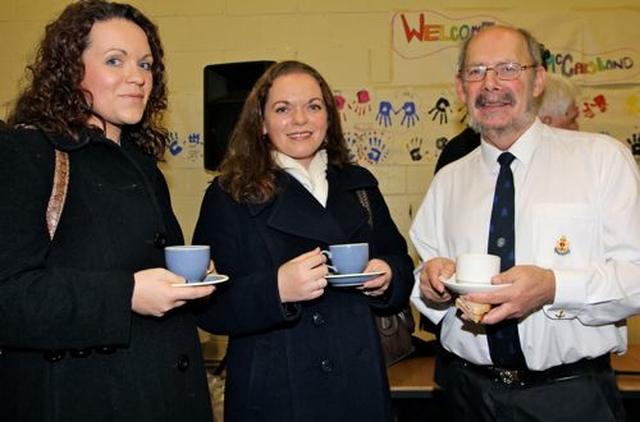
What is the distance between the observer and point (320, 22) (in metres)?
3.75

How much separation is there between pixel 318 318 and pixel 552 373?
61cm

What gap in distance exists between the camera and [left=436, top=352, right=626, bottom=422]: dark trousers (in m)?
1.57

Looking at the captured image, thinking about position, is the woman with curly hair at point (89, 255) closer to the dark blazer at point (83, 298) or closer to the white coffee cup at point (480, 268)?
the dark blazer at point (83, 298)

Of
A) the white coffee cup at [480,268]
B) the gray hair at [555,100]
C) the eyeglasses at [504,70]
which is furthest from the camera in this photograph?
the gray hair at [555,100]

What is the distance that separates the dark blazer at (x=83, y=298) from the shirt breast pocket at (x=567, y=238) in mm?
923

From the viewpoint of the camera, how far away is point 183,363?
1.43m

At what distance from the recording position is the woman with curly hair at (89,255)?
1.19 m

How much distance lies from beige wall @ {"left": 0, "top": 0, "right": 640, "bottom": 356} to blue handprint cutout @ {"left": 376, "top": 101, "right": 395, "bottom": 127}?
0.41 ft

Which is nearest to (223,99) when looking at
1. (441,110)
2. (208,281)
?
(441,110)

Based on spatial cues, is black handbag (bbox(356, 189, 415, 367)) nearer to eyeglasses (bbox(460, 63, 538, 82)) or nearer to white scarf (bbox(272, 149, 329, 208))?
white scarf (bbox(272, 149, 329, 208))

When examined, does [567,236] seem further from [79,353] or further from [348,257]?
[79,353]

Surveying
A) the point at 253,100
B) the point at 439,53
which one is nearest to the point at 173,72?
the point at 439,53

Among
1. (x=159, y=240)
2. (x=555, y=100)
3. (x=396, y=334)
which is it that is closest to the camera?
(x=159, y=240)

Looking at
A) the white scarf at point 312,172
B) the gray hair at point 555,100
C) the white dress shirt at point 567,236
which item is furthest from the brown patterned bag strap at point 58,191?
the gray hair at point 555,100
